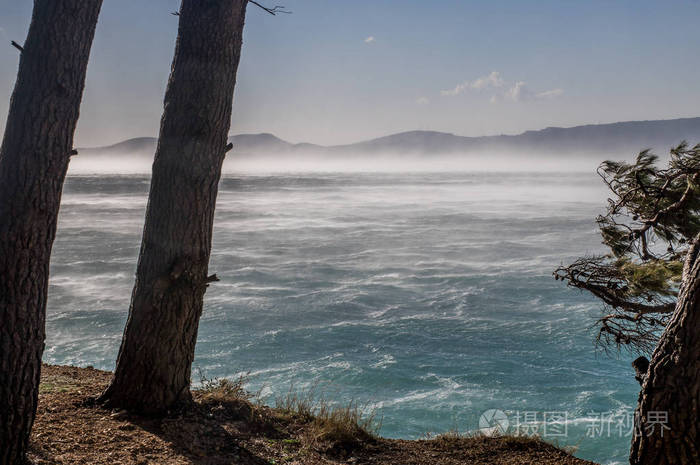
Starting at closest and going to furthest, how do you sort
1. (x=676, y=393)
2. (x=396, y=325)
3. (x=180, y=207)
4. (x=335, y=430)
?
(x=676, y=393) < (x=180, y=207) < (x=335, y=430) < (x=396, y=325)

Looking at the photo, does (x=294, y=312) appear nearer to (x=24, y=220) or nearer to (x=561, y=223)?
(x=24, y=220)

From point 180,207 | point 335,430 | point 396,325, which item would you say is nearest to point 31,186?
point 180,207

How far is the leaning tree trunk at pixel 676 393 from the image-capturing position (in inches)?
149

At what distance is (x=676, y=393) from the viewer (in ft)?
12.5

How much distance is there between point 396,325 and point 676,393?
1309 centimetres

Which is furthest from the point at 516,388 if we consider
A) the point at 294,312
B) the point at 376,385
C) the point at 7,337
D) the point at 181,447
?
the point at 7,337

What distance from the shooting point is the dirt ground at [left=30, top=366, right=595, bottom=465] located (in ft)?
14.8

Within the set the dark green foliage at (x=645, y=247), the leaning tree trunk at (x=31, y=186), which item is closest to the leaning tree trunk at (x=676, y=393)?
the dark green foliage at (x=645, y=247)

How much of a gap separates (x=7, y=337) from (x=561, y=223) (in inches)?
1706

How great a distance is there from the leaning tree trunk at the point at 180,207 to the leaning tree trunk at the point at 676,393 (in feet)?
11.7

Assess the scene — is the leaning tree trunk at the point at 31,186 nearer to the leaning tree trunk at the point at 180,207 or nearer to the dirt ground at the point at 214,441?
the dirt ground at the point at 214,441

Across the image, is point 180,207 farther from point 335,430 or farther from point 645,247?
point 645,247

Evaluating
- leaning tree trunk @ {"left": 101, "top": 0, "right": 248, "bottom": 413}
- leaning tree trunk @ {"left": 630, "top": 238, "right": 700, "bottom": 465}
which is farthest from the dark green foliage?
leaning tree trunk @ {"left": 101, "top": 0, "right": 248, "bottom": 413}

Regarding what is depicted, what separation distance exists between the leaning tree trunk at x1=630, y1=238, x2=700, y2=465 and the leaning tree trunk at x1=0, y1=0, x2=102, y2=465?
3.93m
